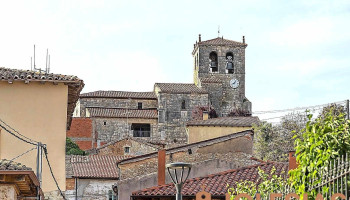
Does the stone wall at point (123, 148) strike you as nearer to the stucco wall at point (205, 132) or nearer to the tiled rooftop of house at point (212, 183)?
the stucco wall at point (205, 132)

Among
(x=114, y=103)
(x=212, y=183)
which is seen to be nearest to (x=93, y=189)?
(x=212, y=183)

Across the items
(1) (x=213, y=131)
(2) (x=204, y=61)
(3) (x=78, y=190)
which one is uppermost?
(2) (x=204, y=61)

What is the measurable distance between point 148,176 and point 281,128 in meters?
22.7

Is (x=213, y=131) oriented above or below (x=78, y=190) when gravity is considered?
above

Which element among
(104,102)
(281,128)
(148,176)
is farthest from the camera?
(104,102)

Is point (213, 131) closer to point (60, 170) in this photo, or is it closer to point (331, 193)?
point (60, 170)

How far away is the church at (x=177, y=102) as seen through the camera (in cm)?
7088

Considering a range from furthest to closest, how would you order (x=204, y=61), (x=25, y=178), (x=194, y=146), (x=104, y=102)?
(x=204, y=61), (x=104, y=102), (x=194, y=146), (x=25, y=178)

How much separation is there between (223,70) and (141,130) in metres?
13.0

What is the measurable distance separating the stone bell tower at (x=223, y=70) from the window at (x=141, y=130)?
9.03 meters

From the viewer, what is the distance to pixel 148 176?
29.0 metres

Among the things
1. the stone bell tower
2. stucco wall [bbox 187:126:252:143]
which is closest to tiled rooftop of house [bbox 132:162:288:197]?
stucco wall [bbox 187:126:252:143]

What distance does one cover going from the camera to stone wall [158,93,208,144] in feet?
239

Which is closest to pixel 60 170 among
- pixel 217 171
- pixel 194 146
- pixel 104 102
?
pixel 217 171
